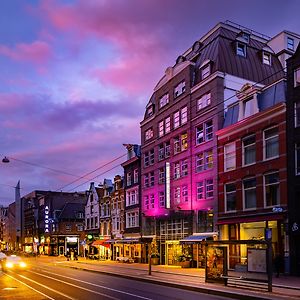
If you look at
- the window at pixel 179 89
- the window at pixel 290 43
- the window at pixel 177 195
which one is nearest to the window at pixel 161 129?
the window at pixel 179 89

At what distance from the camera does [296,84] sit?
3600 cm

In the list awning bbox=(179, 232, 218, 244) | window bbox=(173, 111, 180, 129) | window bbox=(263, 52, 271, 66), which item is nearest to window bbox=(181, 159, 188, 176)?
window bbox=(173, 111, 180, 129)

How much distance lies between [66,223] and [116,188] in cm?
3388

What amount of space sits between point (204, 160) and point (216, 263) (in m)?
21.9

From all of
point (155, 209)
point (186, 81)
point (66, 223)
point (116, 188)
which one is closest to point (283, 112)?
Answer: point (186, 81)

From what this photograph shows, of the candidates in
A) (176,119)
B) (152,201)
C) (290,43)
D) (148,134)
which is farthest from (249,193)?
(148,134)

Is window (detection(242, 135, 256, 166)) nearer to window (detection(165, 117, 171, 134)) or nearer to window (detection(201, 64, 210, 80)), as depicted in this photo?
window (detection(201, 64, 210, 80))

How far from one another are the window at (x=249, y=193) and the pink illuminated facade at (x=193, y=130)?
4466 mm

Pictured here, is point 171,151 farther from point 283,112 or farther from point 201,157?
point 283,112

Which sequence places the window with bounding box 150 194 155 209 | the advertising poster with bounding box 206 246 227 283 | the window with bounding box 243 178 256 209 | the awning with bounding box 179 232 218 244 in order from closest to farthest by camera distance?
1. the advertising poster with bounding box 206 246 227 283
2. the window with bounding box 243 178 256 209
3. the awning with bounding box 179 232 218 244
4. the window with bounding box 150 194 155 209

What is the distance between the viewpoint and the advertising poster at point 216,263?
2562cm

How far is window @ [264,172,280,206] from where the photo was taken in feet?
121

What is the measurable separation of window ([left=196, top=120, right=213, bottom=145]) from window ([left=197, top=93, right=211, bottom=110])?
1.83 m

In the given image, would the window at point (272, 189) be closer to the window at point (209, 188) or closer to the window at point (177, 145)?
the window at point (209, 188)
